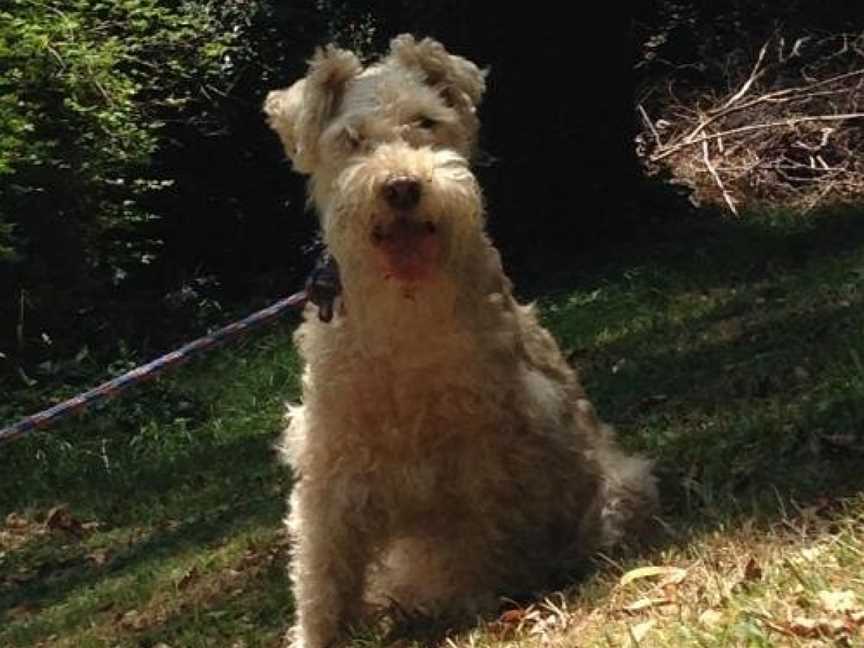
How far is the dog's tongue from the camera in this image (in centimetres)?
468

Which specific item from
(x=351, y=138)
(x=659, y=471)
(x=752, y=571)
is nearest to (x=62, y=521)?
(x=659, y=471)

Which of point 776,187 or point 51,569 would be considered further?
point 776,187

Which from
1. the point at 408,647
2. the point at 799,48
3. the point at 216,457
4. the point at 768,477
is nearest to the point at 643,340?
the point at 216,457

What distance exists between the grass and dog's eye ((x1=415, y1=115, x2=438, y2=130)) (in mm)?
1396

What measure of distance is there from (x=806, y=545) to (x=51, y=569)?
5156mm

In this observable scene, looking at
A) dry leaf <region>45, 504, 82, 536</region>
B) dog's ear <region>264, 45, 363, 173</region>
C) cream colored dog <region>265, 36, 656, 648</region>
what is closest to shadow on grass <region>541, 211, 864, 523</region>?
cream colored dog <region>265, 36, 656, 648</region>

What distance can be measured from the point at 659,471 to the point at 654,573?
1.59m

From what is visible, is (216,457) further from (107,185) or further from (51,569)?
(107,185)

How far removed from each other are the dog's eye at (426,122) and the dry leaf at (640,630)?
176 centimetres

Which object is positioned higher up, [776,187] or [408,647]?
[408,647]

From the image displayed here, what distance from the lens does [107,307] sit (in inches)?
563

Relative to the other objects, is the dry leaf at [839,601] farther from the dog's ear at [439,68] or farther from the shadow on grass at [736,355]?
the dog's ear at [439,68]

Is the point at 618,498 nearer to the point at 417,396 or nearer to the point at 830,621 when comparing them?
the point at 417,396

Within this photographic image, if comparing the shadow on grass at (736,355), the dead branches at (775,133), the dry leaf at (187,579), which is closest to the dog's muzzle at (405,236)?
the shadow on grass at (736,355)
